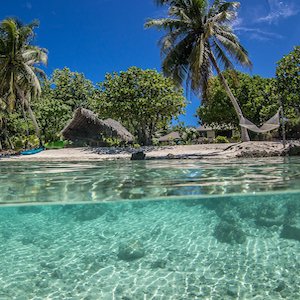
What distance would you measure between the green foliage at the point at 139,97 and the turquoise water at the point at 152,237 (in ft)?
49.3

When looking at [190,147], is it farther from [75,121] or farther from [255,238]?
[255,238]

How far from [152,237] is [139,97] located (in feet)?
58.8

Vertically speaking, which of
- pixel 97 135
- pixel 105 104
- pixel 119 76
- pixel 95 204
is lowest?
pixel 95 204

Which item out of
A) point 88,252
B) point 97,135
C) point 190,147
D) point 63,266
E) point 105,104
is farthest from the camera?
point 97,135

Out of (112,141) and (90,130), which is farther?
(90,130)

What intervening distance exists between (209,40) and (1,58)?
45.8 feet

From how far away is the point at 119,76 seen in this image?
2461 centimetres

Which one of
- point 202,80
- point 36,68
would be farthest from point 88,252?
point 36,68

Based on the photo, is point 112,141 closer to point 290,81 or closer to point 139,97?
point 139,97

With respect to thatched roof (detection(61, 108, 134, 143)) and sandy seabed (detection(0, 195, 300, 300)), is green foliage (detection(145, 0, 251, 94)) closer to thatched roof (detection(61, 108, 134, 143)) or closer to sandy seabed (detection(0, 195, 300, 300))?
thatched roof (detection(61, 108, 134, 143))

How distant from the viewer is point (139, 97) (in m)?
23.5

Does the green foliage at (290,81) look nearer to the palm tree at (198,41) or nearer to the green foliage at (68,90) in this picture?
the palm tree at (198,41)

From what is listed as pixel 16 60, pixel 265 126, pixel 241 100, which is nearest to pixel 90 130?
pixel 16 60

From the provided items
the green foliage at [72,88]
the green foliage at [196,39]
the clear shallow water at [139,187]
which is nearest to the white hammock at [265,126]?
the green foliage at [196,39]
